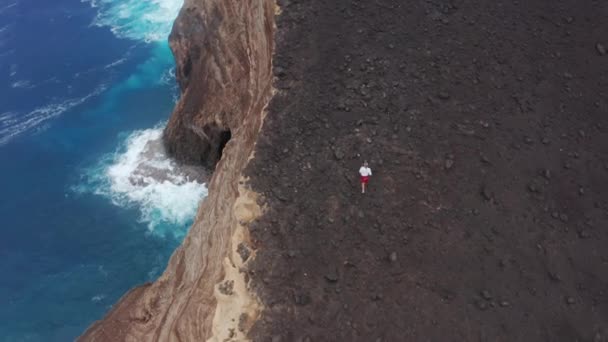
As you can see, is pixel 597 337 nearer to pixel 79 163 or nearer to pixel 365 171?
pixel 365 171

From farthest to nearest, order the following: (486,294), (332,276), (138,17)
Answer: (138,17), (332,276), (486,294)

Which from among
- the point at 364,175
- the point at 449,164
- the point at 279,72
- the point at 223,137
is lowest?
the point at 223,137

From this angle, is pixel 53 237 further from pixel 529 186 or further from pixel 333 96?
pixel 529 186

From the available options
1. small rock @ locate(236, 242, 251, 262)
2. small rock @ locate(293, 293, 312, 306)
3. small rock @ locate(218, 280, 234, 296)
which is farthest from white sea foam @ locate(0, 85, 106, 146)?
small rock @ locate(293, 293, 312, 306)

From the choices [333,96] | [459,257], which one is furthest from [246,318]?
[333,96]

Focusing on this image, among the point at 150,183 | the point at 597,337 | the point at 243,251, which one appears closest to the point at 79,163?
the point at 150,183

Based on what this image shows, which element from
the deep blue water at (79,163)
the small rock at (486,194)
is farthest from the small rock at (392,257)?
the deep blue water at (79,163)

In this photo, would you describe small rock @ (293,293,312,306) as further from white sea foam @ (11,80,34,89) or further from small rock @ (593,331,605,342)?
white sea foam @ (11,80,34,89)
